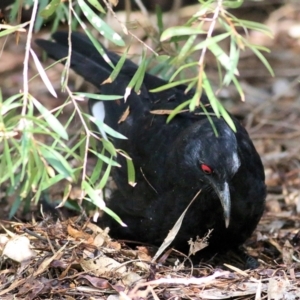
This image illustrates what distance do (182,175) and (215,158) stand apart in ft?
1.26

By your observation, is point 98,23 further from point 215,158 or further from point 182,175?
point 182,175

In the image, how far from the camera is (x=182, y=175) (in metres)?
3.95

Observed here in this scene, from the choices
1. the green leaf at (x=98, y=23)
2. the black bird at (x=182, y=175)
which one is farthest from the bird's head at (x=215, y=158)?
the green leaf at (x=98, y=23)

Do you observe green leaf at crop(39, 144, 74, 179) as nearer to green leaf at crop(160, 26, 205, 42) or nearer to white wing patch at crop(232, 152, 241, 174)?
green leaf at crop(160, 26, 205, 42)

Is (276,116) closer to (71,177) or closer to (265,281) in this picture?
(265,281)

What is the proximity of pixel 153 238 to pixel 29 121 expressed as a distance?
5.12 feet

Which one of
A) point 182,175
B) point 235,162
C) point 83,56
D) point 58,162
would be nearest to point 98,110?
point 83,56

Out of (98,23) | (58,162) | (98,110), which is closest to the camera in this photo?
(58,162)

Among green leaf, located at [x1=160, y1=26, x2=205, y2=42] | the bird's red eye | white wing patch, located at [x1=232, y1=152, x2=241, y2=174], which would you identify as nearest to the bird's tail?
the bird's red eye

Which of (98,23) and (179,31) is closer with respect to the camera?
(179,31)

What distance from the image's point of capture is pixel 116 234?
4379 millimetres

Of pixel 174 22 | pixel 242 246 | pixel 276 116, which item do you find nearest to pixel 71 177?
pixel 242 246

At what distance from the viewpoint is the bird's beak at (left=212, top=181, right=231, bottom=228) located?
140 inches

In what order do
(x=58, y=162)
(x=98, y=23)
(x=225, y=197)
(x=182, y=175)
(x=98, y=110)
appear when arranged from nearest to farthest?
1. (x=58, y=162)
2. (x=98, y=23)
3. (x=225, y=197)
4. (x=182, y=175)
5. (x=98, y=110)
